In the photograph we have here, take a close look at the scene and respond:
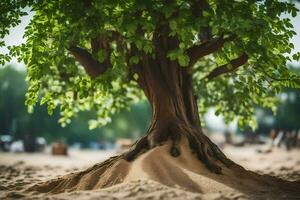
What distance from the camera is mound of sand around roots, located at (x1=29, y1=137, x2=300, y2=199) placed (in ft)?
29.4

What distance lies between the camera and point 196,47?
11672mm

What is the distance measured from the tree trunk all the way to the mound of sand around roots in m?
0.37

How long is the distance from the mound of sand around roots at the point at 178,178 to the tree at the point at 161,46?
326 mm

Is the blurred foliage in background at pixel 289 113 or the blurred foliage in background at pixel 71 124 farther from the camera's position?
the blurred foliage in background at pixel 289 113

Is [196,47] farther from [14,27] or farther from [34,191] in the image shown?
[34,191]

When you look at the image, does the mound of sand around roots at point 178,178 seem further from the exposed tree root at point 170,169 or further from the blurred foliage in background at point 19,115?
the blurred foliage in background at point 19,115

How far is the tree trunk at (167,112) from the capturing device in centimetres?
1125

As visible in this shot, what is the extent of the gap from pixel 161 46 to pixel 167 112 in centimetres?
181

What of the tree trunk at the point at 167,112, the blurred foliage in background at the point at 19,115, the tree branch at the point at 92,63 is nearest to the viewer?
the tree trunk at the point at 167,112

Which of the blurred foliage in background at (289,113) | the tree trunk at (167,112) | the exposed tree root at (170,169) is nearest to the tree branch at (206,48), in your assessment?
the tree trunk at (167,112)

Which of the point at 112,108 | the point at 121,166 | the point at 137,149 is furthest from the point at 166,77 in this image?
the point at 112,108

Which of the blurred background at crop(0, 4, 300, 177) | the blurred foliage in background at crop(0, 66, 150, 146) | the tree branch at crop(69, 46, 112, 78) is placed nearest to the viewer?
the tree branch at crop(69, 46, 112, 78)

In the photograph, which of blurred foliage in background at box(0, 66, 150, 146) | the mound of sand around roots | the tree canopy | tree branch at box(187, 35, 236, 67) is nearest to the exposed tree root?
the mound of sand around roots

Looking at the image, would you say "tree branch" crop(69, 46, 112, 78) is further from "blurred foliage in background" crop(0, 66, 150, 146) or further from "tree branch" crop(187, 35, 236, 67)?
"blurred foliage in background" crop(0, 66, 150, 146)
